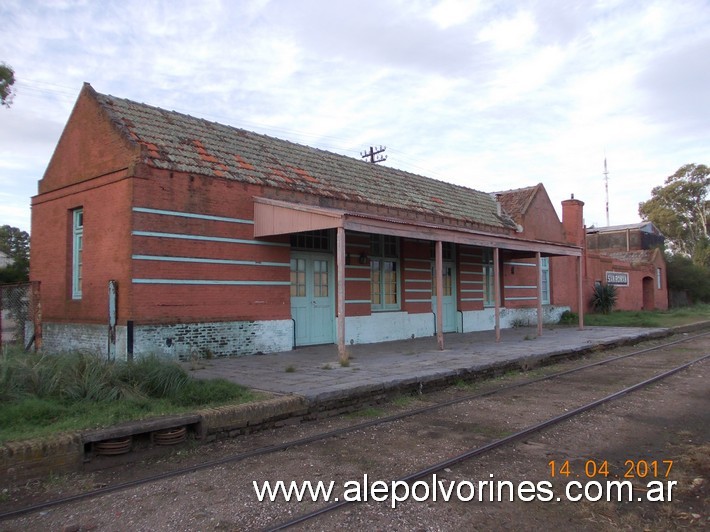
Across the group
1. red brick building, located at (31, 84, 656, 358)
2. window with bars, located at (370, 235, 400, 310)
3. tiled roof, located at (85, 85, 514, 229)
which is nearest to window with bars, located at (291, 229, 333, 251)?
red brick building, located at (31, 84, 656, 358)

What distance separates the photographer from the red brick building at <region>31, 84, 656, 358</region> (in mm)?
10773

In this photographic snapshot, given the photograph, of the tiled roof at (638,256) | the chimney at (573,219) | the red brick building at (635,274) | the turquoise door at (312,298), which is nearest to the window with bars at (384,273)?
the turquoise door at (312,298)

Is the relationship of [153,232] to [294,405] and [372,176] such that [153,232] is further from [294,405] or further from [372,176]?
[372,176]

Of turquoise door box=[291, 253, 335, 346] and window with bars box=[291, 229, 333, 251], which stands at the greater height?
window with bars box=[291, 229, 333, 251]

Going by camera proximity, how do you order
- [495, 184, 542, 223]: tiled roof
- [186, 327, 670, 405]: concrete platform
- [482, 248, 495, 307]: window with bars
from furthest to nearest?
[495, 184, 542, 223]: tiled roof → [482, 248, 495, 307]: window with bars → [186, 327, 670, 405]: concrete platform

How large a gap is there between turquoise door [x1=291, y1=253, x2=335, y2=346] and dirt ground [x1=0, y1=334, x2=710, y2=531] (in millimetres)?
5674

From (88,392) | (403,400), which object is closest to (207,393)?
(88,392)

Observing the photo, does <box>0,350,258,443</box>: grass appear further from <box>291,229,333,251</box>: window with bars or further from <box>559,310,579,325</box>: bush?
<box>559,310,579,325</box>: bush

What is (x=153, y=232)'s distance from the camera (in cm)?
1083

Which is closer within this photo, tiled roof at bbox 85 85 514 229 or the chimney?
tiled roof at bbox 85 85 514 229

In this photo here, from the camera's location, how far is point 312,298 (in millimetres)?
13969

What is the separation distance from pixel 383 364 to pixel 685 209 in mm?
52410

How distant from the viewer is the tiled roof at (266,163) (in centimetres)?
1175

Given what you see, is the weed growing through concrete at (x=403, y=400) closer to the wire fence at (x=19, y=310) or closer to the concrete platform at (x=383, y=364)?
the concrete platform at (x=383, y=364)
